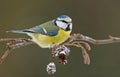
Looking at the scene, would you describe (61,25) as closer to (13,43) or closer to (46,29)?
(46,29)

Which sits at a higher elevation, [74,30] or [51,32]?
[74,30]

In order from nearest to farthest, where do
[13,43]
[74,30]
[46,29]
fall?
[13,43] < [46,29] < [74,30]

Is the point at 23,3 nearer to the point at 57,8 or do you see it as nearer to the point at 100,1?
the point at 57,8

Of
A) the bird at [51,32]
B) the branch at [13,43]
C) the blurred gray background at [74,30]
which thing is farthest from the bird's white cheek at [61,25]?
the blurred gray background at [74,30]

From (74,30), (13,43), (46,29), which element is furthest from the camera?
(74,30)

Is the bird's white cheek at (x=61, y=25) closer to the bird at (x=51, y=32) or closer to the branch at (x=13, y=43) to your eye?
the bird at (x=51, y=32)

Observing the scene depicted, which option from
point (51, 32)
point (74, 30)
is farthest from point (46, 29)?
point (74, 30)

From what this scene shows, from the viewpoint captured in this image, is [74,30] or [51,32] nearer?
[51,32]

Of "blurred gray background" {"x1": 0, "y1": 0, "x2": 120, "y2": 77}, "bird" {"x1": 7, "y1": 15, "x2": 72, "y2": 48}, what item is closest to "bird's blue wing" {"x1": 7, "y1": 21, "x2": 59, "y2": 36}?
"bird" {"x1": 7, "y1": 15, "x2": 72, "y2": 48}
